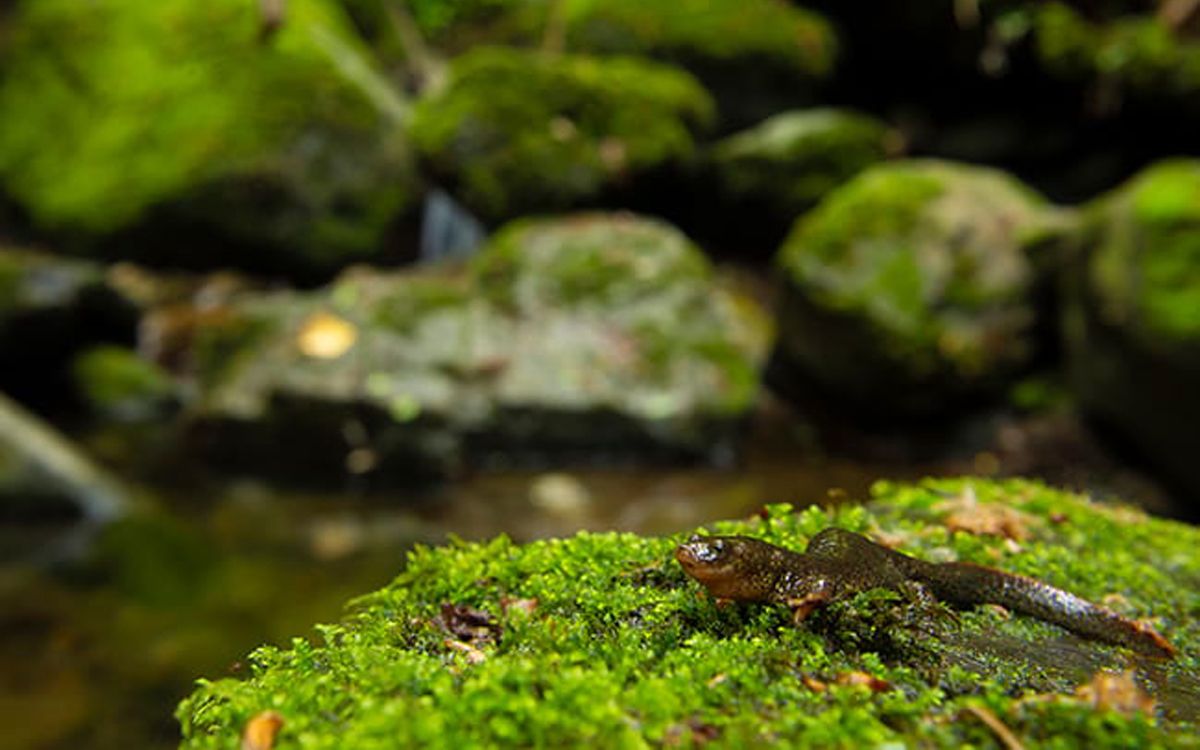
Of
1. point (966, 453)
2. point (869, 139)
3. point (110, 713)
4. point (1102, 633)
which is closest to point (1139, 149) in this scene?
point (869, 139)

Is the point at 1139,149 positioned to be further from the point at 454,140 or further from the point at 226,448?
the point at 226,448

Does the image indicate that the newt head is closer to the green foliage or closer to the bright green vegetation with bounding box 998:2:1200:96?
the green foliage

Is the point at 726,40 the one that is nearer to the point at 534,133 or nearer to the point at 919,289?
the point at 534,133

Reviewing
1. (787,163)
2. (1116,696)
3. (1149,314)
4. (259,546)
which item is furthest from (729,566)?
(787,163)

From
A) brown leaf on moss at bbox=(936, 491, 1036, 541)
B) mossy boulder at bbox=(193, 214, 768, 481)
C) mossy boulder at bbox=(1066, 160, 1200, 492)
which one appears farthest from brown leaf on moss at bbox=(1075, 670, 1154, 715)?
mossy boulder at bbox=(193, 214, 768, 481)

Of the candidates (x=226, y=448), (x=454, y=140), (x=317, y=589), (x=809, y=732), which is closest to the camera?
(x=809, y=732)

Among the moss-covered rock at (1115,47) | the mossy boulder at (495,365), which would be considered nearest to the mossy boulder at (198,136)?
the mossy boulder at (495,365)
